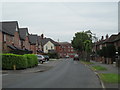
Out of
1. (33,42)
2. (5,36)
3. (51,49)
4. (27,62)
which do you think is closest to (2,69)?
(27,62)

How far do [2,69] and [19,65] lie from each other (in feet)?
6.27

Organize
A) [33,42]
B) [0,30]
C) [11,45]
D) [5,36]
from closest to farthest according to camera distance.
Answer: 1. [0,30]
2. [5,36]
3. [11,45]
4. [33,42]

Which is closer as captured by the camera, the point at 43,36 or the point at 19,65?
the point at 19,65

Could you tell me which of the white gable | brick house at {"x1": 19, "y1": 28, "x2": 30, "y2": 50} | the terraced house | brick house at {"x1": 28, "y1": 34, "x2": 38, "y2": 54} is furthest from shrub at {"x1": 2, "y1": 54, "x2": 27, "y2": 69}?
the white gable

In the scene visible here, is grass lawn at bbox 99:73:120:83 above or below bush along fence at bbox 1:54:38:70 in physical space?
below

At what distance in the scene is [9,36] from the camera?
4919 cm

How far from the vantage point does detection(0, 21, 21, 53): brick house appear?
149 ft

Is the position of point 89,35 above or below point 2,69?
above

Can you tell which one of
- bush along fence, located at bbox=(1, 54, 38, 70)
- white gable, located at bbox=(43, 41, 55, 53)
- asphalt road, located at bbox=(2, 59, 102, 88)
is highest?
white gable, located at bbox=(43, 41, 55, 53)

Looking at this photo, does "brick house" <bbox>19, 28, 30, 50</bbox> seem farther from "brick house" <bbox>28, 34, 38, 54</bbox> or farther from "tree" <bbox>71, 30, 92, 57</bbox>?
"tree" <bbox>71, 30, 92, 57</bbox>

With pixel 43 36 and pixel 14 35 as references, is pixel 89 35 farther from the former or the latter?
pixel 43 36

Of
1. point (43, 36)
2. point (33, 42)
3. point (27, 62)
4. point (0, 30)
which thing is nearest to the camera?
point (27, 62)

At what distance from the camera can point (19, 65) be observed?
90.7 ft

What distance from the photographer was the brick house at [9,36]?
45.4 m
